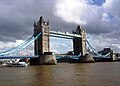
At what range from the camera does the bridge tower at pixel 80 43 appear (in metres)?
154

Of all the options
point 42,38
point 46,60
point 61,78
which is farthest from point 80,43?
point 61,78

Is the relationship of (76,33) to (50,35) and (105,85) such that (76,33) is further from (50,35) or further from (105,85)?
(105,85)

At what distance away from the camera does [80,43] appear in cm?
15462

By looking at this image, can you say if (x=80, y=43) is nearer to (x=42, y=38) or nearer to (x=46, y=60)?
(x=42, y=38)

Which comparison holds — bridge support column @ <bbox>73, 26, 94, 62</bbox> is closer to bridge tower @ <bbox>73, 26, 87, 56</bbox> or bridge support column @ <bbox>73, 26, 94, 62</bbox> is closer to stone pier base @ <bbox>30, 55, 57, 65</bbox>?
bridge tower @ <bbox>73, 26, 87, 56</bbox>

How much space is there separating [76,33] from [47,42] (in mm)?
45002

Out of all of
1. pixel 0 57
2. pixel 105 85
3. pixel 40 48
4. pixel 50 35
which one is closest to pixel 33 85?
pixel 105 85

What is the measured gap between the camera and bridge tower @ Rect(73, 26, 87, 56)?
15382 cm

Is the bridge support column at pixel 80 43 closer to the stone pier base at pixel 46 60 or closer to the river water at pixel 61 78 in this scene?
the stone pier base at pixel 46 60

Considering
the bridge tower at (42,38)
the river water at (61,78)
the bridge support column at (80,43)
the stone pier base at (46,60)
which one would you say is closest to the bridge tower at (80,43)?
the bridge support column at (80,43)

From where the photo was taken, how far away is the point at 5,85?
28609 millimetres

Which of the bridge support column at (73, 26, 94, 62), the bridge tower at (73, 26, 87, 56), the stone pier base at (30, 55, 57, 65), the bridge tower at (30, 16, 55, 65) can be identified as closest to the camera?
the stone pier base at (30, 55, 57, 65)

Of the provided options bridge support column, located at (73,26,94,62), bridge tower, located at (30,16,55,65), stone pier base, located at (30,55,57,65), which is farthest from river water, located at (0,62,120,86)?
bridge support column, located at (73,26,94,62)

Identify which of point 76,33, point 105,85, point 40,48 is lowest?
point 105,85
